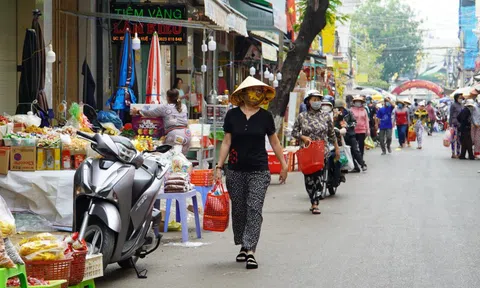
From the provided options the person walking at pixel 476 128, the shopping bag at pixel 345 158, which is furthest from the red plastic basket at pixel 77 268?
the person walking at pixel 476 128

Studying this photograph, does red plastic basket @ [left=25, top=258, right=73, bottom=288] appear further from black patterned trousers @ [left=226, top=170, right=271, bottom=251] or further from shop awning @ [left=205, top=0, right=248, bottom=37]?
shop awning @ [left=205, top=0, right=248, bottom=37]

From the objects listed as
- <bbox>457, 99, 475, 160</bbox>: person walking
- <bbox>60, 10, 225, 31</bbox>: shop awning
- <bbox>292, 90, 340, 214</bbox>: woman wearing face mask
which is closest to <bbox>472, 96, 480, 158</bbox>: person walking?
<bbox>457, 99, 475, 160</bbox>: person walking

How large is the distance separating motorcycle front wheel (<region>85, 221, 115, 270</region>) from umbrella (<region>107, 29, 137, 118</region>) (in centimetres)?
887

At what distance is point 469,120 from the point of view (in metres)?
27.4

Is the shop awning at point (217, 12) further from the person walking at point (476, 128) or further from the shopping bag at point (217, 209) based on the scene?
the person walking at point (476, 128)

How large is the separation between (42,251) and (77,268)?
0.40 meters

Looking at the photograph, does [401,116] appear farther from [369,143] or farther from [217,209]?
[217,209]

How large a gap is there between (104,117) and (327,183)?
4148 mm

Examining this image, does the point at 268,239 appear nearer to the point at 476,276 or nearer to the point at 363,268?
the point at 363,268

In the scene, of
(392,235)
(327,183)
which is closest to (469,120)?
(327,183)

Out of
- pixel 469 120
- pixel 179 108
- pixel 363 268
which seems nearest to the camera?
pixel 363 268

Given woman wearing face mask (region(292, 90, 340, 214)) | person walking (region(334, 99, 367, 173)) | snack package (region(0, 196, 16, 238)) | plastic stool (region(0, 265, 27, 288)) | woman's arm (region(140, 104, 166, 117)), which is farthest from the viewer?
person walking (region(334, 99, 367, 173))

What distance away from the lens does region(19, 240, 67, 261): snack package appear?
21.9ft

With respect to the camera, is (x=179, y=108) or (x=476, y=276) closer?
(x=476, y=276)
